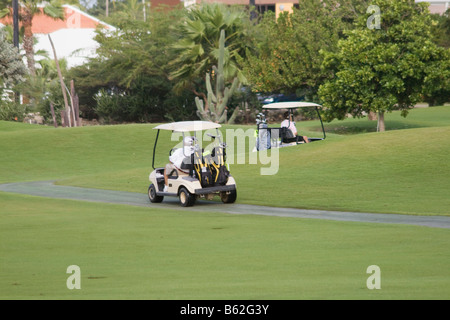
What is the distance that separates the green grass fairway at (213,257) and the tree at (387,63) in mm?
26448

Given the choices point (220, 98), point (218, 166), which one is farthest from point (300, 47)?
point (218, 166)

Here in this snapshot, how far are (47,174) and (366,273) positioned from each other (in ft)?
76.5

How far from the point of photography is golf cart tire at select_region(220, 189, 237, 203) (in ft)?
63.2

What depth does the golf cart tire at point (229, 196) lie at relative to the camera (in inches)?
759

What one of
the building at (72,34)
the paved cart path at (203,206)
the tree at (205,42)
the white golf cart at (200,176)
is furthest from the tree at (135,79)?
the white golf cart at (200,176)

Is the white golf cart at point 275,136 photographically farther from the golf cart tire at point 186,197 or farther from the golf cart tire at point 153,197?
the golf cart tire at point 186,197

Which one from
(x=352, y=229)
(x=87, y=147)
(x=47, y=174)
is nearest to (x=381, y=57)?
(x=87, y=147)

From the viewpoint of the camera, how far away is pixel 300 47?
163 feet

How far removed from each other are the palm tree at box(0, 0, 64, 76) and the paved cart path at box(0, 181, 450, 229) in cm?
4606

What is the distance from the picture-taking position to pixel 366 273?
898 cm

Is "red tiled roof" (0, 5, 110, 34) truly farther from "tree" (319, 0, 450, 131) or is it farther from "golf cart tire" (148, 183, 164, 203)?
"golf cart tire" (148, 183, 164, 203)

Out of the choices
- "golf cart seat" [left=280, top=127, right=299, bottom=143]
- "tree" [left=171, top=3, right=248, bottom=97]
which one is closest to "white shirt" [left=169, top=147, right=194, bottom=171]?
"golf cart seat" [left=280, top=127, right=299, bottom=143]

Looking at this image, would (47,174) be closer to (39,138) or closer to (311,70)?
(39,138)

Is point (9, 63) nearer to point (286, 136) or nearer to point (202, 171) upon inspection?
point (286, 136)
